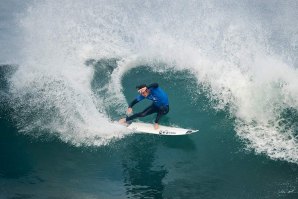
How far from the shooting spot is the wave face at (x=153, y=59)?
38.0ft

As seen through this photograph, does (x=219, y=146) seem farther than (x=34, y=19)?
No

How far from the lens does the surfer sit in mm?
10791

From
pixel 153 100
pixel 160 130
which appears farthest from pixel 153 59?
pixel 160 130

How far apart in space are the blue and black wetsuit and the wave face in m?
1.00

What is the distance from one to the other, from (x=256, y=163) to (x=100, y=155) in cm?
469

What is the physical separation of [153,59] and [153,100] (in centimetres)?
549

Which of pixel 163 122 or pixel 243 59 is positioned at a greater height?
pixel 243 59

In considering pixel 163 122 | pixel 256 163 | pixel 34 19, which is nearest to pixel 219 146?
pixel 256 163

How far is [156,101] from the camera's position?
11.1 m

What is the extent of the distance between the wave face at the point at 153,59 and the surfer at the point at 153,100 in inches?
34.1

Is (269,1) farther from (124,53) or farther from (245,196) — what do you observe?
(245,196)

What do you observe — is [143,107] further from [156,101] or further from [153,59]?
[153,59]

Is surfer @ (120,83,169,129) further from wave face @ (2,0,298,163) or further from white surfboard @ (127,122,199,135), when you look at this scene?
wave face @ (2,0,298,163)

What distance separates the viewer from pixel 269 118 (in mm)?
11828
